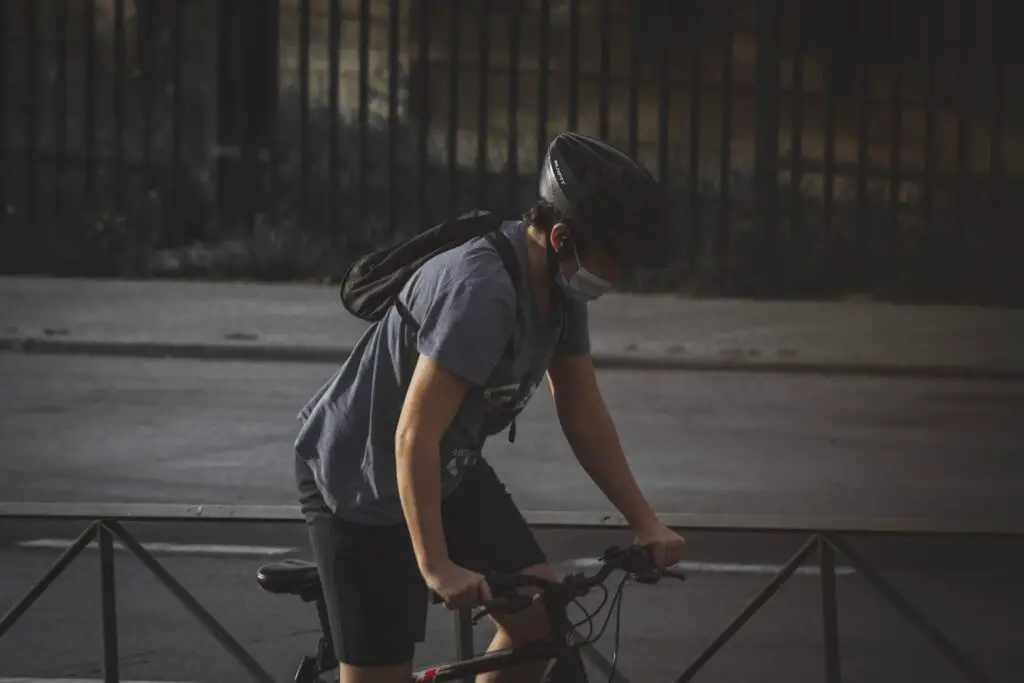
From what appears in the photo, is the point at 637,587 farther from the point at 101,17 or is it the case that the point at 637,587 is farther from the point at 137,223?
the point at 101,17

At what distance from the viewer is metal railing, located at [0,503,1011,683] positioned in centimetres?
367

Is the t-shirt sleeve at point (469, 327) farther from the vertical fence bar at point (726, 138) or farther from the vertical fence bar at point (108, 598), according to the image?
the vertical fence bar at point (726, 138)

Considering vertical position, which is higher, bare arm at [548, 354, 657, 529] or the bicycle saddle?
bare arm at [548, 354, 657, 529]

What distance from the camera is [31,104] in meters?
22.4

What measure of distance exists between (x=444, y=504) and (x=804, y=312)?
652 inches

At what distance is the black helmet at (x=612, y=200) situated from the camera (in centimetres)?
265

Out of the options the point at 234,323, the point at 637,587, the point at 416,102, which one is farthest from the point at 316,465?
the point at 416,102

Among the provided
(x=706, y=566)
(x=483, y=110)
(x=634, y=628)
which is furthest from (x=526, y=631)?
(x=483, y=110)

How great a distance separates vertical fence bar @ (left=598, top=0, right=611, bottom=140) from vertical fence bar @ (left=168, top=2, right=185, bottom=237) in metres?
4.84

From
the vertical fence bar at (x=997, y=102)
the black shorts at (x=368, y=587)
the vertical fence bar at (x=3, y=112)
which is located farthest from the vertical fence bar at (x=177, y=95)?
the black shorts at (x=368, y=587)

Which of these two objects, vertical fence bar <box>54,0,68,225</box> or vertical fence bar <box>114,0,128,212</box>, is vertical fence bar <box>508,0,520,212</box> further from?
vertical fence bar <box>54,0,68,225</box>

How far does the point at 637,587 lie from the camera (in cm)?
638

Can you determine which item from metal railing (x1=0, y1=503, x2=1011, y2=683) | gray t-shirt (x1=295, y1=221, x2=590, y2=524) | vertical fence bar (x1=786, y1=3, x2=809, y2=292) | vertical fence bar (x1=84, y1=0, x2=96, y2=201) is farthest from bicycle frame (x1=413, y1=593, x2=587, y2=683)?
vertical fence bar (x1=84, y1=0, x2=96, y2=201)

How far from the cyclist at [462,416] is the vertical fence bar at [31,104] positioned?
20.1 m
